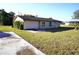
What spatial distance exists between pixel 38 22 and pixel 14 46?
1243 mm

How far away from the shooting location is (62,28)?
5160mm

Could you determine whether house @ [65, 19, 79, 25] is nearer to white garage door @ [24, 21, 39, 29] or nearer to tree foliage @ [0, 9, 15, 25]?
white garage door @ [24, 21, 39, 29]

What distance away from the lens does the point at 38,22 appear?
521 cm

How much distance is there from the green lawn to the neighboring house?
31 cm

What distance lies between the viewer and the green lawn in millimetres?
4666

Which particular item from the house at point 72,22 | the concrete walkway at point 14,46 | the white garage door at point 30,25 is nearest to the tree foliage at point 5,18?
the concrete walkway at point 14,46

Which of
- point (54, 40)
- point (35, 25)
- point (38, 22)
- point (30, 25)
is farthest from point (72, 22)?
point (30, 25)

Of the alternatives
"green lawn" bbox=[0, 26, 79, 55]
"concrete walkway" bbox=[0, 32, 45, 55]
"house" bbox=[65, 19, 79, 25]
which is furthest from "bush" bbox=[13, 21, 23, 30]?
"house" bbox=[65, 19, 79, 25]

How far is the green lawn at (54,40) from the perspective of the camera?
4.67 metres

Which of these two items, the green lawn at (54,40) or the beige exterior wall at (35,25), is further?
the beige exterior wall at (35,25)

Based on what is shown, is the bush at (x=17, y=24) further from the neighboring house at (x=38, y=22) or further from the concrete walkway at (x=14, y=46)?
the concrete walkway at (x=14, y=46)

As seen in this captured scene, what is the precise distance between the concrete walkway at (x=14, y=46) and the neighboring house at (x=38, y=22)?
0.59 m
